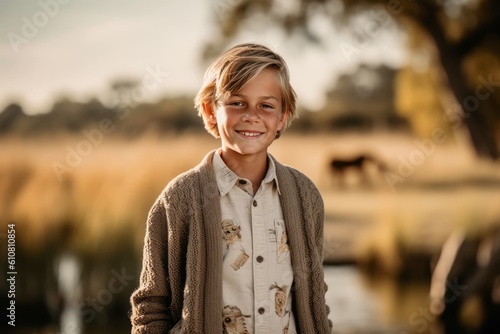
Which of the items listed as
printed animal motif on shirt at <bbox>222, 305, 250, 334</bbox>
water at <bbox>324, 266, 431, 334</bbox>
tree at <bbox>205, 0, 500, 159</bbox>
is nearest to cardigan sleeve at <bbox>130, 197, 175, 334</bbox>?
printed animal motif on shirt at <bbox>222, 305, 250, 334</bbox>

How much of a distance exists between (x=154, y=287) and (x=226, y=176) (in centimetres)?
30

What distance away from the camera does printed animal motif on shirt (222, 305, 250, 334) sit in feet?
5.38

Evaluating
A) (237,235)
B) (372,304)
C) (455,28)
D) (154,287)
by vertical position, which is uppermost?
(455,28)

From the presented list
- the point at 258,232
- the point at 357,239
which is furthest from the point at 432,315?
the point at 258,232

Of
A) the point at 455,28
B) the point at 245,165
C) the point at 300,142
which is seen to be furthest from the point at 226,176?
the point at 455,28

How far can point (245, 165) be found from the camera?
5.76ft

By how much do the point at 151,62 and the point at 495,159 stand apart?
234cm

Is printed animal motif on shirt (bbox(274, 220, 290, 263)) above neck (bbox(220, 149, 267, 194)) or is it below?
below

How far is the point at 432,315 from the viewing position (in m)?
4.54

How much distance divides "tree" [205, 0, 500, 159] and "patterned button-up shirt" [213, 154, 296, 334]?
2.90 m

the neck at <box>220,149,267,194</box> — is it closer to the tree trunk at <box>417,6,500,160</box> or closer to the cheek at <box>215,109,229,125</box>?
the cheek at <box>215,109,229,125</box>

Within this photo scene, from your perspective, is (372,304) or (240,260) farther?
(372,304)

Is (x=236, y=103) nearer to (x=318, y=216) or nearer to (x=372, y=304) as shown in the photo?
(x=318, y=216)

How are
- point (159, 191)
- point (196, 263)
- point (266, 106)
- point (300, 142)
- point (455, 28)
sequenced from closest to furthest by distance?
1. point (196, 263)
2. point (266, 106)
3. point (159, 191)
4. point (300, 142)
5. point (455, 28)
